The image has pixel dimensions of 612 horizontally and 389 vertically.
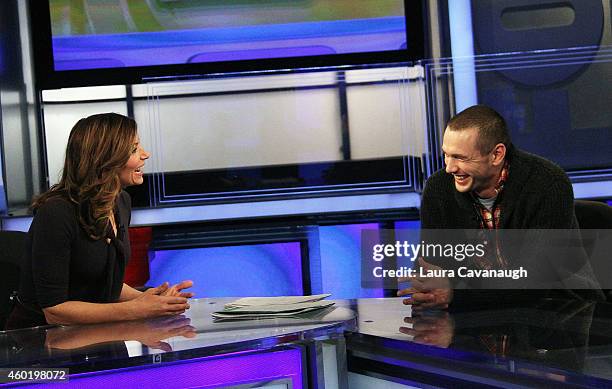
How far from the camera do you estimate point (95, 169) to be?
231 centimetres

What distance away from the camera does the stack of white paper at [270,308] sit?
1.92m

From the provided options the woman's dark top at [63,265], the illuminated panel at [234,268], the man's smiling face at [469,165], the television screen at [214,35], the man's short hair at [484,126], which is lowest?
the illuminated panel at [234,268]

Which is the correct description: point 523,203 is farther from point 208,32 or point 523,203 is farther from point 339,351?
point 208,32

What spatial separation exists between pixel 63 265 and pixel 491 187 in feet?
3.69

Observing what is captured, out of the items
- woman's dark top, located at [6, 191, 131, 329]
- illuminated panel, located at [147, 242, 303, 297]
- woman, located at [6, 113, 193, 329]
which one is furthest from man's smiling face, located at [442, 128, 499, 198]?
illuminated panel, located at [147, 242, 303, 297]

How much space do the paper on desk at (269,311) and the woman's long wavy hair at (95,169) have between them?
0.47 metres

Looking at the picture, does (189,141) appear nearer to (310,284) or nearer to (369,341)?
(310,284)

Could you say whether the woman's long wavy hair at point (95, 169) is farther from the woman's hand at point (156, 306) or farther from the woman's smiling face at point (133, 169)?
the woman's hand at point (156, 306)

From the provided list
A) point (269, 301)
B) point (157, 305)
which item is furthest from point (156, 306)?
point (269, 301)

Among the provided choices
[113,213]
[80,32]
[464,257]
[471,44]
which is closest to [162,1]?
[80,32]

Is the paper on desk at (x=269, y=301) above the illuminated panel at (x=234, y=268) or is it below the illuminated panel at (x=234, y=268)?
above

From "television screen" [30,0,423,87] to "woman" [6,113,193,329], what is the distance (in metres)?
1.98

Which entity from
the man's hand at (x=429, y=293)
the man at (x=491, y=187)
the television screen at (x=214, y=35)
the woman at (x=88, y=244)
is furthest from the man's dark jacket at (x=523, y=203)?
the television screen at (x=214, y=35)

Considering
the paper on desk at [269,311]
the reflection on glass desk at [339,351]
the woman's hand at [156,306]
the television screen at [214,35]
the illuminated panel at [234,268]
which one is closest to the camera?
the reflection on glass desk at [339,351]
